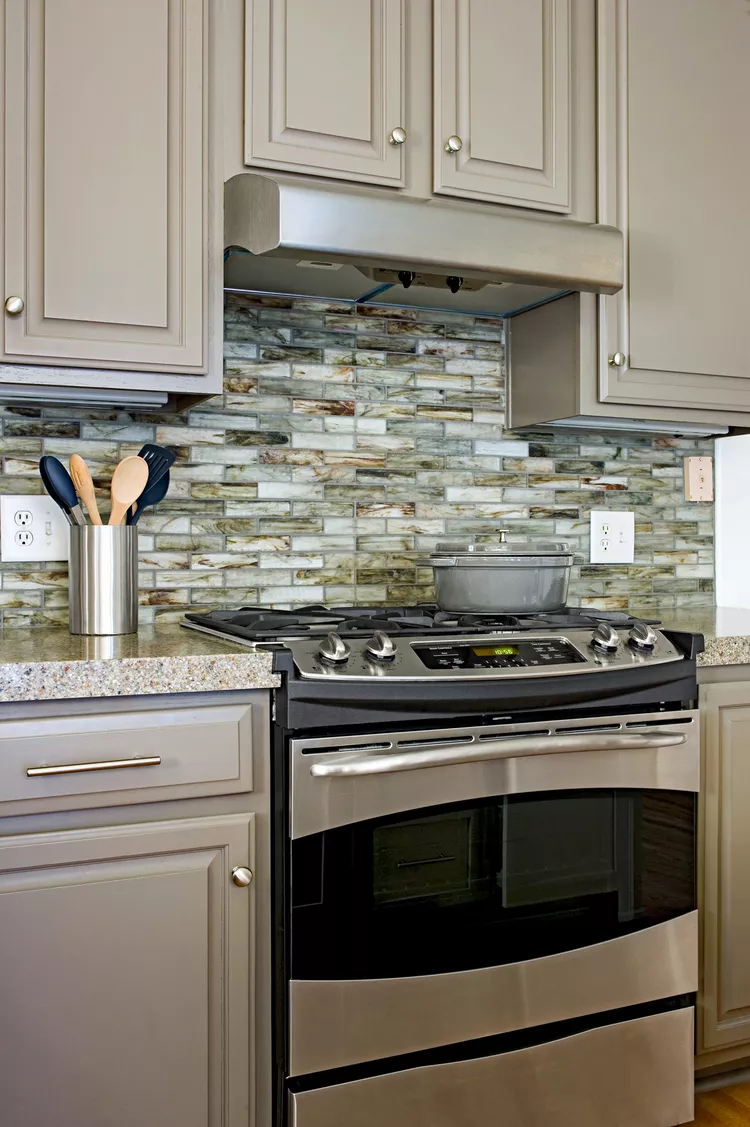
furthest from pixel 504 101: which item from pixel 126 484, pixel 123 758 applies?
pixel 123 758

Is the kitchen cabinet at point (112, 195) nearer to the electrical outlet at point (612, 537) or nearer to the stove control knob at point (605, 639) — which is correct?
the stove control knob at point (605, 639)

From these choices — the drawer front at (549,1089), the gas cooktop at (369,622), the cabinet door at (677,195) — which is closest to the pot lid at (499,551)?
the gas cooktop at (369,622)

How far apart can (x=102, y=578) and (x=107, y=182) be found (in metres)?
0.65

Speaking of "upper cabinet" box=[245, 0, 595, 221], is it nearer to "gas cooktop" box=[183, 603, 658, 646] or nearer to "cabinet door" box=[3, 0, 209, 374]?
"cabinet door" box=[3, 0, 209, 374]

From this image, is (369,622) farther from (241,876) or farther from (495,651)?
(241,876)

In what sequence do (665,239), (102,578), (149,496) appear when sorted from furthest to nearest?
1. (665,239)
2. (149,496)
3. (102,578)

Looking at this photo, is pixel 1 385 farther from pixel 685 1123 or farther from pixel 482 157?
pixel 685 1123

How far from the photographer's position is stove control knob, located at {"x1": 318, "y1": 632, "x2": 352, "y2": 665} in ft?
4.64

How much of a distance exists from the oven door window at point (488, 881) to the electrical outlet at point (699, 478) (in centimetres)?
103

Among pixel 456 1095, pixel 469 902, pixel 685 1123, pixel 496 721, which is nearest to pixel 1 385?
pixel 496 721

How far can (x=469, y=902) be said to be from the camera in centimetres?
153

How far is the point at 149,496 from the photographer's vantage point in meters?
1.76

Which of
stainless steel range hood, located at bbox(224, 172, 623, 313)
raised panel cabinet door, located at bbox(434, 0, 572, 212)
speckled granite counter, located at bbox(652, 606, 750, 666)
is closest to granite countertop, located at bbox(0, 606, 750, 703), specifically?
stainless steel range hood, located at bbox(224, 172, 623, 313)

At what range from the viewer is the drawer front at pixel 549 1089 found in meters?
1.44
